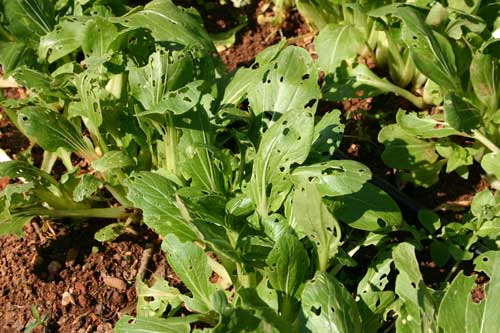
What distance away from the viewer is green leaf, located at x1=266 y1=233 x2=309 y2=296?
229cm

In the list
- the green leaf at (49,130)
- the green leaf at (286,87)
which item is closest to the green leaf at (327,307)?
the green leaf at (286,87)

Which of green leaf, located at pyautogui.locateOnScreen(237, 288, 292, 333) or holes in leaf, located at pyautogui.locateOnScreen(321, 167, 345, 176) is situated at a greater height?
holes in leaf, located at pyautogui.locateOnScreen(321, 167, 345, 176)

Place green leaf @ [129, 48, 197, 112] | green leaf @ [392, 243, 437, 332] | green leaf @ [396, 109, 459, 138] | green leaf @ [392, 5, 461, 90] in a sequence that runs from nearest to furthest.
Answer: green leaf @ [392, 243, 437, 332]
green leaf @ [129, 48, 197, 112]
green leaf @ [392, 5, 461, 90]
green leaf @ [396, 109, 459, 138]

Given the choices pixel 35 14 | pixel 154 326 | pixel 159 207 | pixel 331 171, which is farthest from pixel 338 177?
pixel 35 14

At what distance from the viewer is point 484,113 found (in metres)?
3.06

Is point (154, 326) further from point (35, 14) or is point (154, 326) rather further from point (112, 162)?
point (35, 14)

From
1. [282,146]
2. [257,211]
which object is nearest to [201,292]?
[257,211]

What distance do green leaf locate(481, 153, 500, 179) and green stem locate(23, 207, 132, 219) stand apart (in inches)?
60.2

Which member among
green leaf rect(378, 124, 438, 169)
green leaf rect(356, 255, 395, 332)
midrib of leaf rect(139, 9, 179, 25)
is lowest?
green leaf rect(356, 255, 395, 332)

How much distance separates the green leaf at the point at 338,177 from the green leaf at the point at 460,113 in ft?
1.90

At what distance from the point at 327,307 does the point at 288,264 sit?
236 mm

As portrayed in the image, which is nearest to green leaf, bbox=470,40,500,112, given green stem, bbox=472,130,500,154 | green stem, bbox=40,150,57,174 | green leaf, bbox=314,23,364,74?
green stem, bbox=472,130,500,154

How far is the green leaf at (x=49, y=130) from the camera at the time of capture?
281cm

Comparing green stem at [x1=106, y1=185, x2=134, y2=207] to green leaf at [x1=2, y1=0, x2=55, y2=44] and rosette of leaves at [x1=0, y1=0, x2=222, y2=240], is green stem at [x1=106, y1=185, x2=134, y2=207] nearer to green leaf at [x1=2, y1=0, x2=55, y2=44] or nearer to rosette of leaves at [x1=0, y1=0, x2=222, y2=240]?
rosette of leaves at [x1=0, y1=0, x2=222, y2=240]
